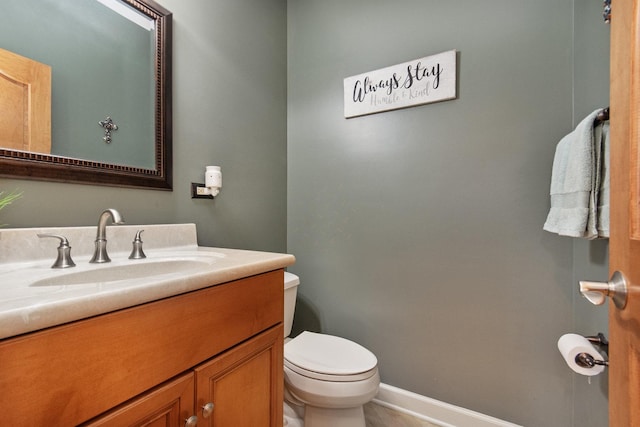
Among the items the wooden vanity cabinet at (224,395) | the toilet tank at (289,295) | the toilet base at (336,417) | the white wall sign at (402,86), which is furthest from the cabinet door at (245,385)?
the white wall sign at (402,86)

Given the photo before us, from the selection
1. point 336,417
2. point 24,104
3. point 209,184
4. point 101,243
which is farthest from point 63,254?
point 336,417

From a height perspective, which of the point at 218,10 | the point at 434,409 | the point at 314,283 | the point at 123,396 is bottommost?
the point at 434,409

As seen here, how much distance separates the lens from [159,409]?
1.81ft

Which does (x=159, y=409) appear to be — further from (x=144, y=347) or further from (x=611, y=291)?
(x=611, y=291)

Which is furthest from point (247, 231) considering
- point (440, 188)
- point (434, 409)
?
point (434, 409)

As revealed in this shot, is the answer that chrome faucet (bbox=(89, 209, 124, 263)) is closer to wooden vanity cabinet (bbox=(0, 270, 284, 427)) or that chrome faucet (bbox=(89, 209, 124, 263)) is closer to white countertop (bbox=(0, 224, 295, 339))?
white countertop (bbox=(0, 224, 295, 339))

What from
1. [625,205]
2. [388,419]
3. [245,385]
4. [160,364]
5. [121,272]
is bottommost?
[388,419]

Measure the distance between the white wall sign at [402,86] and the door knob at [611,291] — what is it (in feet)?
3.64

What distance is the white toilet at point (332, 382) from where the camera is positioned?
1072 mm

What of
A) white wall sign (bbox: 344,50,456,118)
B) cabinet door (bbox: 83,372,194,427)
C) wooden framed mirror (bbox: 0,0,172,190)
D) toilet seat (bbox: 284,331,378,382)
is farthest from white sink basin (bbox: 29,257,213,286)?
white wall sign (bbox: 344,50,456,118)

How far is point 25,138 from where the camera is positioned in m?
A: 0.83

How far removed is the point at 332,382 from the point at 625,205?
1030mm

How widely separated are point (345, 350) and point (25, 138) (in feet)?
4.58

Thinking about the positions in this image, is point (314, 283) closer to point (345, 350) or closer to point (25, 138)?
point (345, 350)
